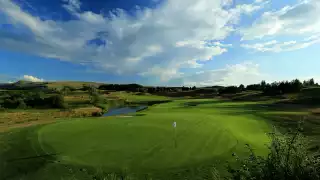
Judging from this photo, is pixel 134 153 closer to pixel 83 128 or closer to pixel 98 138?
pixel 98 138

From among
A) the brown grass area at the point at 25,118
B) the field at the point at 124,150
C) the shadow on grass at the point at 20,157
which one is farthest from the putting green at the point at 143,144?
the brown grass area at the point at 25,118

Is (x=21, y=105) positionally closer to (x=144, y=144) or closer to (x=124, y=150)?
(x=144, y=144)

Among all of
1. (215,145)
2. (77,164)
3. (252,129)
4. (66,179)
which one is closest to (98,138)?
(77,164)

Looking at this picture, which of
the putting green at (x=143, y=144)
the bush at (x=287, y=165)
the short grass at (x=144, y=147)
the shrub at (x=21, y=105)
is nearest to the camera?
the bush at (x=287, y=165)

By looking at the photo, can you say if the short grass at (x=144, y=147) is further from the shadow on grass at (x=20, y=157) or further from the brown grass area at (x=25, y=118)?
the brown grass area at (x=25, y=118)

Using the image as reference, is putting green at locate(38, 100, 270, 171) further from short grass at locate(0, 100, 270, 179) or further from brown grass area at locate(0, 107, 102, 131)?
brown grass area at locate(0, 107, 102, 131)

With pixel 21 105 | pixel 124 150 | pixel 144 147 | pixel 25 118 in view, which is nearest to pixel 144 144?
pixel 144 147

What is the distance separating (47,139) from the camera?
24.0 m

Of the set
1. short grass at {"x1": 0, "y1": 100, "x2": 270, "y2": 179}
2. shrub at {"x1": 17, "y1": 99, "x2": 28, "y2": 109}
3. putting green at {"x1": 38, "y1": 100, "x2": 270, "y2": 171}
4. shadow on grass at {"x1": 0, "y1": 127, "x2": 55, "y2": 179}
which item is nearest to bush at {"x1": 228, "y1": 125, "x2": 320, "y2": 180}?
short grass at {"x1": 0, "y1": 100, "x2": 270, "y2": 179}

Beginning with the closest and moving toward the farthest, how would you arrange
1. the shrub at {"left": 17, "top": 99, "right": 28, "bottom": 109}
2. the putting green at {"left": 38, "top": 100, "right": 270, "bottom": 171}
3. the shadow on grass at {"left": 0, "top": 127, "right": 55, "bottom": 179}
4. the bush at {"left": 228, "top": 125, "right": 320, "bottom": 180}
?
the bush at {"left": 228, "top": 125, "right": 320, "bottom": 180} → the shadow on grass at {"left": 0, "top": 127, "right": 55, "bottom": 179} → the putting green at {"left": 38, "top": 100, "right": 270, "bottom": 171} → the shrub at {"left": 17, "top": 99, "right": 28, "bottom": 109}

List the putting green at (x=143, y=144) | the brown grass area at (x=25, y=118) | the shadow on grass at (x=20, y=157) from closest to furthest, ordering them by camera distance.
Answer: the shadow on grass at (x=20, y=157) < the putting green at (x=143, y=144) < the brown grass area at (x=25, y=118)

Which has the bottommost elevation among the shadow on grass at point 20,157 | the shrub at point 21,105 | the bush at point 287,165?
the shadow on grass at point 20,157

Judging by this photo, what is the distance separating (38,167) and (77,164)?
2515mm

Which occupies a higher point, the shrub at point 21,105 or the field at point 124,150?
the shrub at point 21,105
